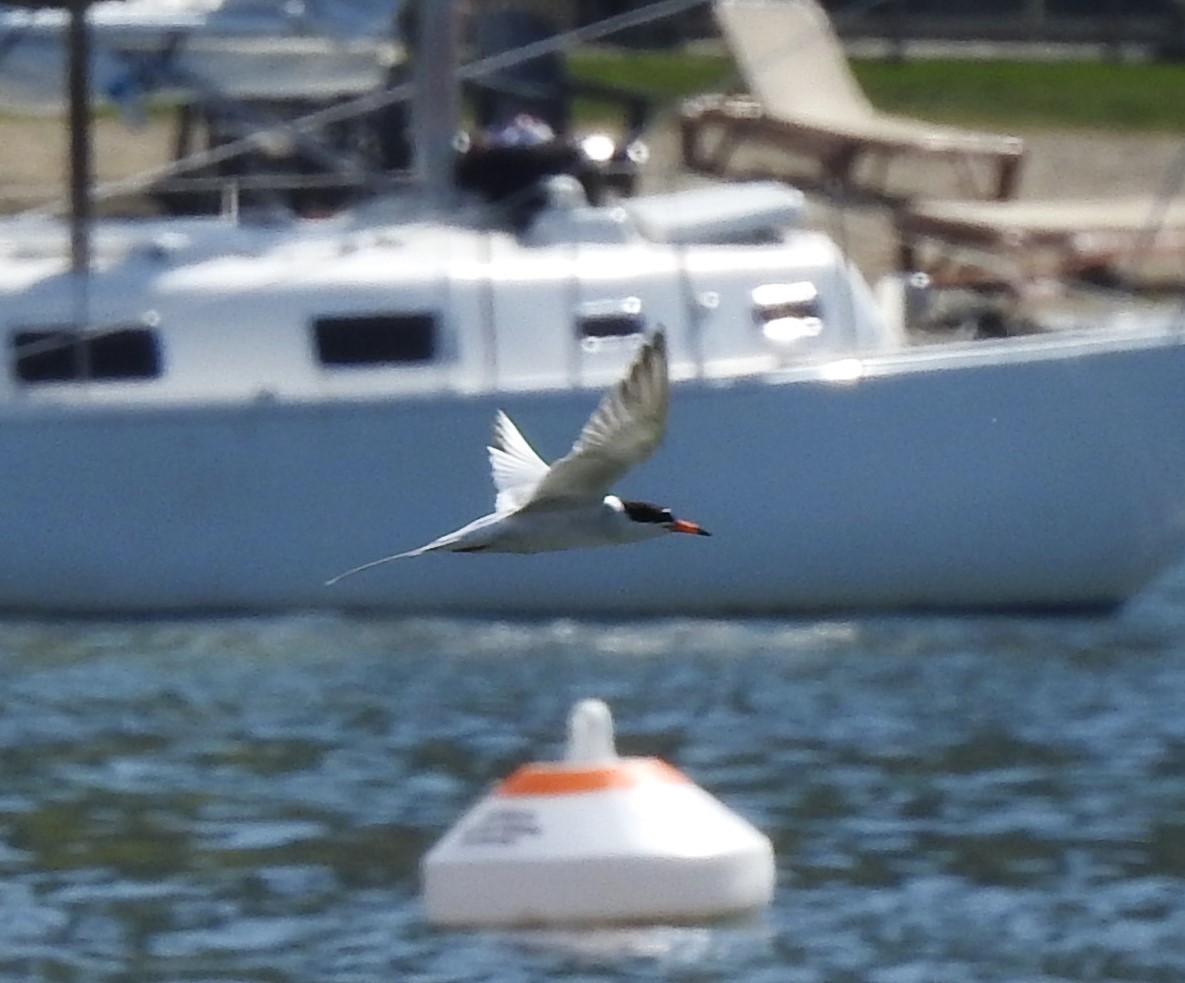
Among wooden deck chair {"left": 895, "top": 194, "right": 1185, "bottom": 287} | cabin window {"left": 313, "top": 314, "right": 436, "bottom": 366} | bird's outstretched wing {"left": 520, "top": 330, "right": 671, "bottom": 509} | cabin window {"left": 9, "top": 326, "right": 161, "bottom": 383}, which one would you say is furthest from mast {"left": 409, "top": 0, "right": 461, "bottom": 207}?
bird's outstretched wing {"left": 520, "top": 330, "right": 671, "bottom": 509}

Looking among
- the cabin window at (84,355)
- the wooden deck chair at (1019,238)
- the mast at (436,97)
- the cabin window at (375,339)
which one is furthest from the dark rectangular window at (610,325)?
the wooden deck chair at (1019,238)

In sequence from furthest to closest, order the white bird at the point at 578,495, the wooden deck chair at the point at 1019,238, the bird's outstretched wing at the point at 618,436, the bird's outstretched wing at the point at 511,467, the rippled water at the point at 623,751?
1. the wooden deck chair at the point at 1019,238
2. the rippled water at the point at 623,751
3. the bird's outstretched wing at the point at 511,467
4. the white bird at the point at 578,495
5. the bird's outstretched wing at the point at 618,436

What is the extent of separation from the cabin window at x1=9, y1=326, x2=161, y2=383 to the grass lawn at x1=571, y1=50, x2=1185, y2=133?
15978 mm

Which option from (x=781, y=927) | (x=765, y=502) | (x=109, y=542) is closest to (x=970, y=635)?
(x=765, y=502)

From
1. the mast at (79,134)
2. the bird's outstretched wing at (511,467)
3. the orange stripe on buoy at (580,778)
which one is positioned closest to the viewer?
the bird's outstretched wing at (511,467)

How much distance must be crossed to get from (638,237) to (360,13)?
1.97m

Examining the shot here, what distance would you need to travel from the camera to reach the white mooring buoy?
12398mm

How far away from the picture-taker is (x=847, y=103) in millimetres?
22328

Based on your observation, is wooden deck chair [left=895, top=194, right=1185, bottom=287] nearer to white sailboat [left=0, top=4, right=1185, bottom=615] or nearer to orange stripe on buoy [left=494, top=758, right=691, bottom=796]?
white sailboat [left=0, top=4, right=1185, bottom=615]

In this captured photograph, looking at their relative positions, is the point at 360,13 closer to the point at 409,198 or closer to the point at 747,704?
the point at 409,198

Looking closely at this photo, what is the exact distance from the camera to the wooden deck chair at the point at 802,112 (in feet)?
68.4

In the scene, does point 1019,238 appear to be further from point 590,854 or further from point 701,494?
point 590,854

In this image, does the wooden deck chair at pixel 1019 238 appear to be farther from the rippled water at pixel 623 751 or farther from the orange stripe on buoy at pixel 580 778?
the orange stripe on buoy at pixel 580 778

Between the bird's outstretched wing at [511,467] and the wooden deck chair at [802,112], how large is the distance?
8.68 m
